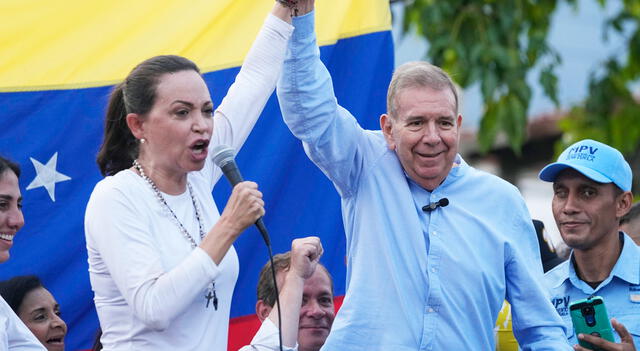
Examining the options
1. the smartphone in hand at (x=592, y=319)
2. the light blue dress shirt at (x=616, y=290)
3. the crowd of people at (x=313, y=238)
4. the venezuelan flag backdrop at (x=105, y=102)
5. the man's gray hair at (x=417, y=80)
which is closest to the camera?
the crowd of people at (x=313, y=238)

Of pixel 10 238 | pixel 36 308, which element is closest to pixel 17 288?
pixel 36 308

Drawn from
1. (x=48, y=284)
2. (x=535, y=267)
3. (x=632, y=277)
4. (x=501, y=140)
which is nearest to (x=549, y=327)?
(x=535, y=267)

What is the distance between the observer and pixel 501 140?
15266mm

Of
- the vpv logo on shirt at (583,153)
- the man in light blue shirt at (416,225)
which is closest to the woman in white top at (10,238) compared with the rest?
the man in light blue shirt at (416,225)

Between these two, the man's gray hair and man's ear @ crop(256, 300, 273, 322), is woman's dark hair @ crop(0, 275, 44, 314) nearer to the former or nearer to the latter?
man's ear @ crop(256, 300, 273, 322)

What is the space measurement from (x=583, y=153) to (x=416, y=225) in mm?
1411

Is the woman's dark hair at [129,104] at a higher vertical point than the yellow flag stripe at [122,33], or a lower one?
lower

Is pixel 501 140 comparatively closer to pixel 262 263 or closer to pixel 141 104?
pixel 262 263

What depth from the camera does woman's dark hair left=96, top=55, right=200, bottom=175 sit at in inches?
136

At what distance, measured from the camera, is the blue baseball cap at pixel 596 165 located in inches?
180

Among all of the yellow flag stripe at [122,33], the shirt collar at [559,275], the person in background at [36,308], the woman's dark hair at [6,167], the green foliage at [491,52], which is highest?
the green foliage at [491,52]

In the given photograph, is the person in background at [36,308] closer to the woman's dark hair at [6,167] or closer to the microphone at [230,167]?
the woman's dark hair at [6,167]

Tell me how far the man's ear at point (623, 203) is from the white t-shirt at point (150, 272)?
2.01 m

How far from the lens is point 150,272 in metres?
3.17
